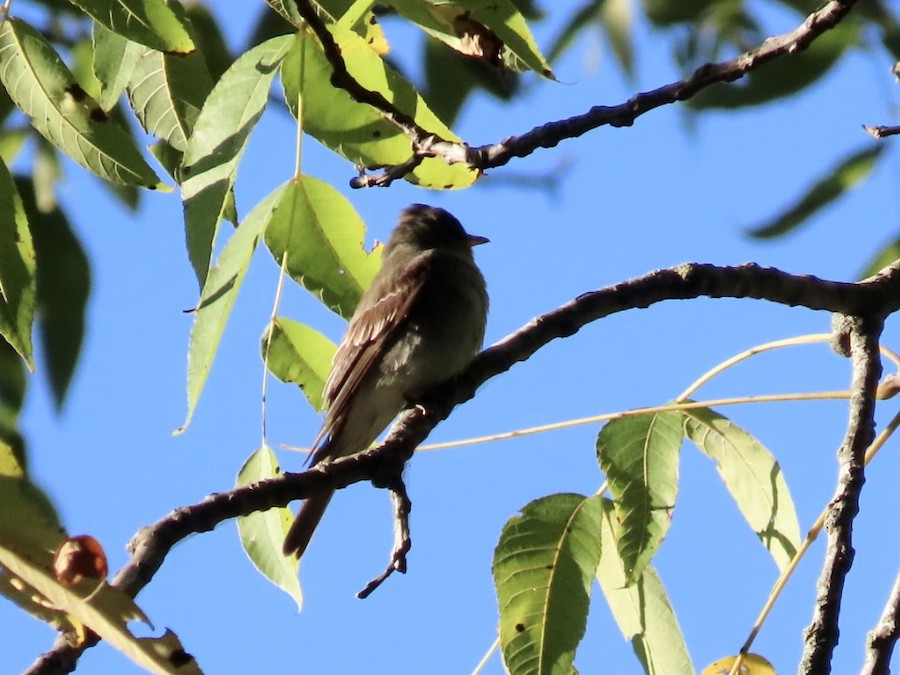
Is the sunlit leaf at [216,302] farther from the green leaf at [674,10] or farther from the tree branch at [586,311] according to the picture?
the green leaf at [674,10]

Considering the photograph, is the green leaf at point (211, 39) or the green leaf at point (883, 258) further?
the green leaf at point (211, 39)

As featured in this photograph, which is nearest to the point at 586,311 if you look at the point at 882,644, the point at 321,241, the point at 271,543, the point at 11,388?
the point at 321,241

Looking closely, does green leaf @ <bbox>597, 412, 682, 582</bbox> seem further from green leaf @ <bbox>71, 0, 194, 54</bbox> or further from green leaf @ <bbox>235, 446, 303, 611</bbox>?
green leaf @ <bbox>71, 0, 194, 54</bbox>

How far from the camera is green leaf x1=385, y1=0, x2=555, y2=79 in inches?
91.9

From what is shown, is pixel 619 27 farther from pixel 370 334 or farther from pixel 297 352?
pixel 370 334

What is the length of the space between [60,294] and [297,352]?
83cm

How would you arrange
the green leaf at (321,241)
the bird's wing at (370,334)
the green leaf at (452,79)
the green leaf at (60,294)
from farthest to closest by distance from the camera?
the bird's wing at (370,334), the green leaf at (60,294), the green leaf at (452,79), the green leaf at (321,241)

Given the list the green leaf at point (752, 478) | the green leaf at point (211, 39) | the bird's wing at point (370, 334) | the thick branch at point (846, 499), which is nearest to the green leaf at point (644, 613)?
the green leaf at point (752, 478)

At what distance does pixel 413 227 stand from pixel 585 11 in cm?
293

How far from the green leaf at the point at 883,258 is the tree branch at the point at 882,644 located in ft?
3.69

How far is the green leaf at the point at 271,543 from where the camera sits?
2721mm

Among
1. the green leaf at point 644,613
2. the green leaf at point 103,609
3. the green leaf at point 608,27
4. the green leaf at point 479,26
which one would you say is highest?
the green leaf at point 608,27

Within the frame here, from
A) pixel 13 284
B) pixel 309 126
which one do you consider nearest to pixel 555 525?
pixel 309 126

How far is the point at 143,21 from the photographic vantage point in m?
2.16
